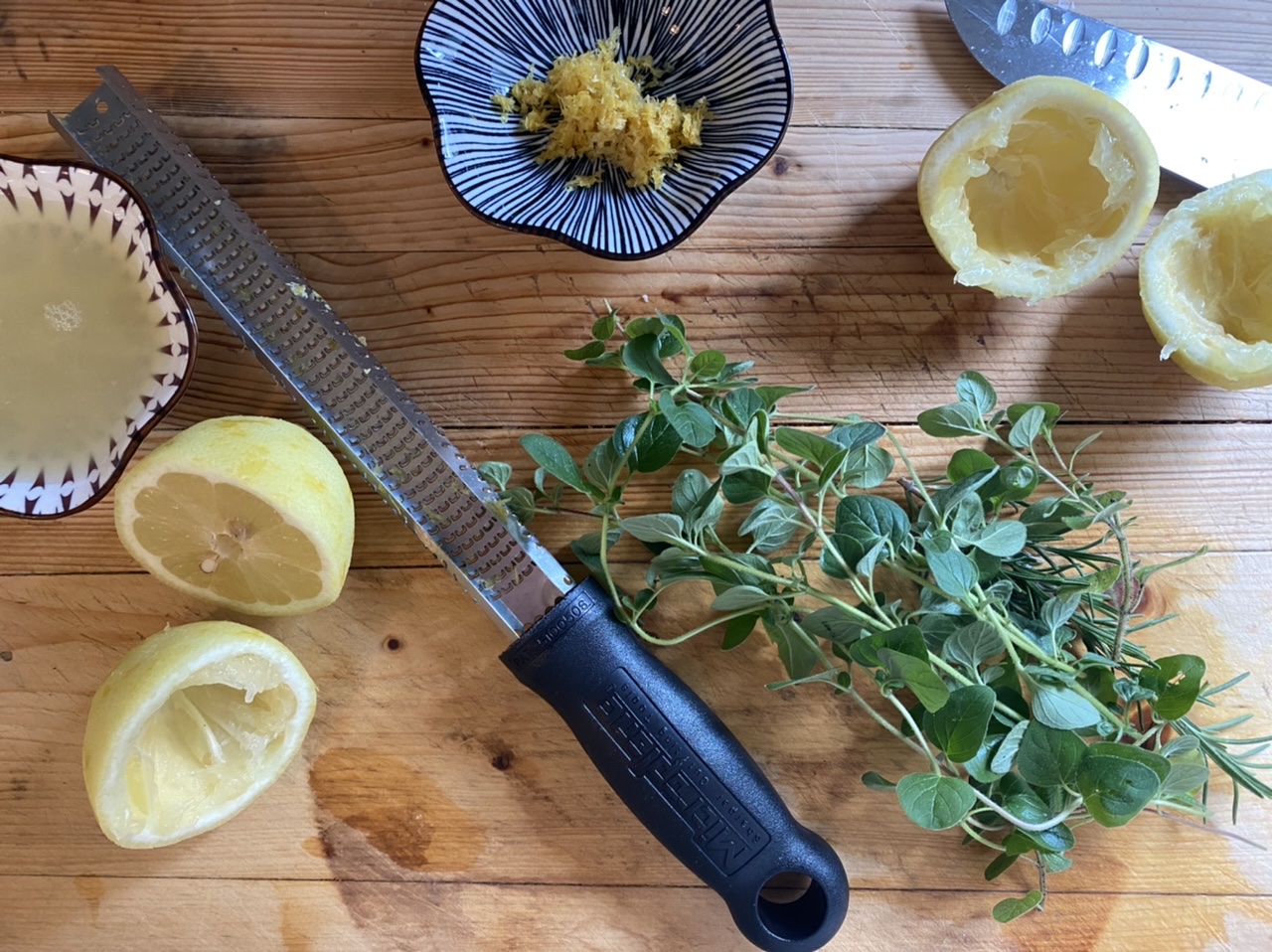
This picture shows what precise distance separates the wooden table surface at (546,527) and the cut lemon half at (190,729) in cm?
9

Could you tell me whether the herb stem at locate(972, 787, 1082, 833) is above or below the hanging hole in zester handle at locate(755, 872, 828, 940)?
above

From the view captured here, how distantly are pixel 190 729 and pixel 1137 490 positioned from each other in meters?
1.26

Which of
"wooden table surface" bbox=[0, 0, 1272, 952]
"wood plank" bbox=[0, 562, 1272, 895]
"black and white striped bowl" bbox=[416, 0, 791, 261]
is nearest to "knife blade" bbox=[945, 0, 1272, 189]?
"wooden table surface" bbox=[0, 0, 1272, 952]

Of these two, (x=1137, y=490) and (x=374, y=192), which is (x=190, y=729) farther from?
(x=1137, y=490)

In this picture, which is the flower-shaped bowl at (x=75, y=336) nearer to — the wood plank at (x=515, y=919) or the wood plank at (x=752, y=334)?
the wood plank at (x=752, y=334)

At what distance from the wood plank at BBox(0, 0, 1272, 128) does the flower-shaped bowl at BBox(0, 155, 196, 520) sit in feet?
0.67

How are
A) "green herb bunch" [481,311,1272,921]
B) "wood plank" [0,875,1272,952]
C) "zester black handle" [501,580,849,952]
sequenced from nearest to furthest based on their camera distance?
"green herb bunch" [481,311,1272,921] → "zester black handle" [501,580,849,952] → "wood plank" [0,875,1272,952]

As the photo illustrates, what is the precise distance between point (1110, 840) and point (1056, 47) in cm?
104

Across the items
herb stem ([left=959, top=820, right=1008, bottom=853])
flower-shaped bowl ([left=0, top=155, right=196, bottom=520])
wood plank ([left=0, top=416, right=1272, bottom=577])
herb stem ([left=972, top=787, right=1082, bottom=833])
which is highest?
flower-shaped bowl ([left=0, top=155, right=196, bottom=520])

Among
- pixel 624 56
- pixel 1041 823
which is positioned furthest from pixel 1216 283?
pixel 624 56

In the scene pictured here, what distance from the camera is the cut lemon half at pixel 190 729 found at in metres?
1.09

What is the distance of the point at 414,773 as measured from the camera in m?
1.26

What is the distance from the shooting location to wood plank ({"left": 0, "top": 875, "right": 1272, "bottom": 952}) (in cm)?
124

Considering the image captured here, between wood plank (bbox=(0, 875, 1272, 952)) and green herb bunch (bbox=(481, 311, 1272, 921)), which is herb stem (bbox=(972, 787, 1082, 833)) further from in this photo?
wood plank (bbox=(0, 875, 1272, 952))
